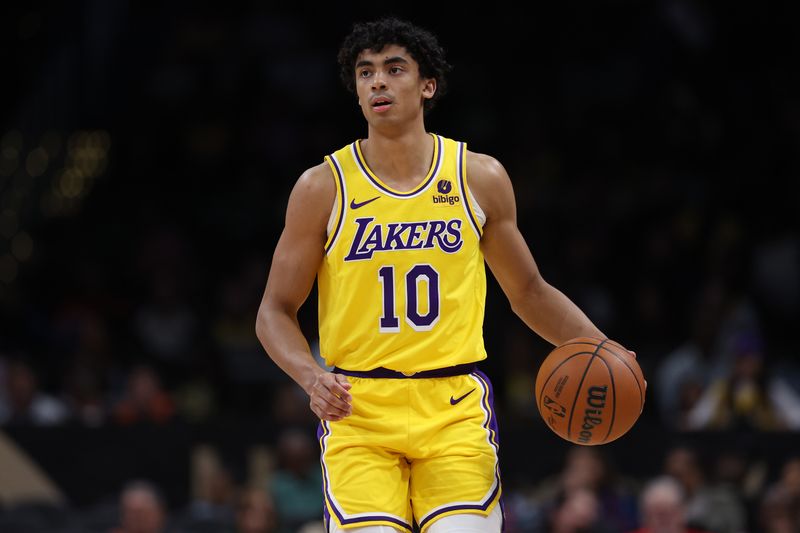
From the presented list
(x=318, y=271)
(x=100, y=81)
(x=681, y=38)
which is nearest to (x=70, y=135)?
(x=100, y=81)

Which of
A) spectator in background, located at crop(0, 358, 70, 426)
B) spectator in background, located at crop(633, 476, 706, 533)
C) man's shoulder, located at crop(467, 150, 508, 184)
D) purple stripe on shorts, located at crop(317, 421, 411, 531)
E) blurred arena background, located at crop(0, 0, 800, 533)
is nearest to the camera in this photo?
purple stripe on shorts, located at crop(317, 421, 411, 531)

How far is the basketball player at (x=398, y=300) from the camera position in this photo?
5.51 meters

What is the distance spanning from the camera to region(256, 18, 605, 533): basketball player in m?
5.51

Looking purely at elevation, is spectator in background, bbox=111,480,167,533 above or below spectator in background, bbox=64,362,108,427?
below

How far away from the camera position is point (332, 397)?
5.18 metres

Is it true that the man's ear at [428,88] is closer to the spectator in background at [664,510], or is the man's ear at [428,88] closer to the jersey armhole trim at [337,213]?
the jersey armhole trim at [337,213]

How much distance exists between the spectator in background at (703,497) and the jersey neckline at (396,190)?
4909 millimetres

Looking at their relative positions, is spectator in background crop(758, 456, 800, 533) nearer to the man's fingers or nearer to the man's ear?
the man's ear

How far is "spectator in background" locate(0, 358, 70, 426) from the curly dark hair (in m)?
6.89

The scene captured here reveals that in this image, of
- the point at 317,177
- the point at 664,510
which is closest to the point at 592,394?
the point at 317,177

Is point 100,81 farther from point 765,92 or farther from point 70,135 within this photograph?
point 765,92

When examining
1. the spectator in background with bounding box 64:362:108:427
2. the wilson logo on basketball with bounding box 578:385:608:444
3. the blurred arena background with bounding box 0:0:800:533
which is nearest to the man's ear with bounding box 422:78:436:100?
the wilson logo on basketball with bounding box 578:385:608:444

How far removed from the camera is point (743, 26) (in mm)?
15383

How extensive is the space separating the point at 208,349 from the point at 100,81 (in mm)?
4563
